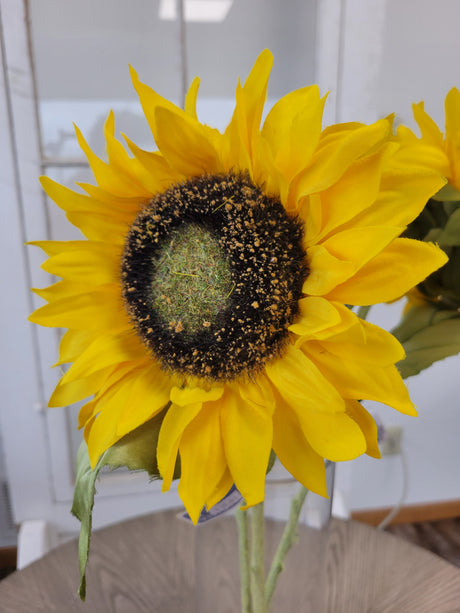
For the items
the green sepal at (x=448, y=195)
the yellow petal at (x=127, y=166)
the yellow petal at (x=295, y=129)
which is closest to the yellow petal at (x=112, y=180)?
the yellow petal at (x=127, y=166)

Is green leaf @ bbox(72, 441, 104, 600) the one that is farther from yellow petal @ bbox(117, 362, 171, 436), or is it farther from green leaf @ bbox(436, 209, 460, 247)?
green leaf @ bbox(436, 209, 460, 247)

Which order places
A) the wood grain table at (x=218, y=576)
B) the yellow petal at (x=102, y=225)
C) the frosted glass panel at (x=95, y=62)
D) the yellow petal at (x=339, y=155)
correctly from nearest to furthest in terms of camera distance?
the yellow petal at (x=339, y=155) < the yellow petal at (x=102, y=225) < the wood grain table at (x=218, y=576) < the frosted glass panel at (x=95, y=62)

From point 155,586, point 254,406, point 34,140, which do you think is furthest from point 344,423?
point 34,140

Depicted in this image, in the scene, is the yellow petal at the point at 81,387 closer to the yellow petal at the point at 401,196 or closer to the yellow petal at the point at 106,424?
the yellow petal at the point at 106,424

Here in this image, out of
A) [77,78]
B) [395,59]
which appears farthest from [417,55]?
[77,78]

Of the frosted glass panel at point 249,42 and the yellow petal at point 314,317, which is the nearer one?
the yellow petal at point 314,317

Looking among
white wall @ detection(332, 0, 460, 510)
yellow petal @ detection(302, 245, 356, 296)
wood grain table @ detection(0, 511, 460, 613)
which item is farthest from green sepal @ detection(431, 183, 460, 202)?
white wall @ detection(332, 0, 460, 510)

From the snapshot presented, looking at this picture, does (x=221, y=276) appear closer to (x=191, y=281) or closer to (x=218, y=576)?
(x=191, y=281)
